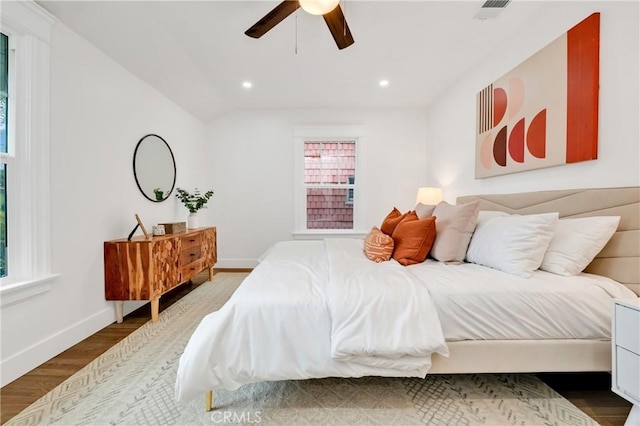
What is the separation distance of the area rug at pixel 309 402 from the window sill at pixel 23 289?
59cm

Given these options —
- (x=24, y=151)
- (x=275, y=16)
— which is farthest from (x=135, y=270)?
(x=275, y=16)

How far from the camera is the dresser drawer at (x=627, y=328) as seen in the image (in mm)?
1167

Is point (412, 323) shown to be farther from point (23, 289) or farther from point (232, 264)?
point (232, 264)

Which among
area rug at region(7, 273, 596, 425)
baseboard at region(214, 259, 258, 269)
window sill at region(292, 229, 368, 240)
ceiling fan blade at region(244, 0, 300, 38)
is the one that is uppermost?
ceiling fan blade at region(244, 0, 300, 38)

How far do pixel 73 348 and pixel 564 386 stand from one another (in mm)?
3296

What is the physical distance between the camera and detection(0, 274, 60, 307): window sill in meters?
1.59

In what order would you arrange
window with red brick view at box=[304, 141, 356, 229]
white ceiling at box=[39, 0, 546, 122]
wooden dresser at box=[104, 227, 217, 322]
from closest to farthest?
white ceiling at box=[39, 0, 546, 122]
wooden dresser at box=[104, 227, 217, 322]
window with red brick view at box=[304, 141, 356, 229]

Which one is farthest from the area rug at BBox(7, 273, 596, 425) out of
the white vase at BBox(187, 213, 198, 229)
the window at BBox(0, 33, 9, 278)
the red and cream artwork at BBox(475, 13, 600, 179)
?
the white vase at BBox(187, 213, 198, 229)

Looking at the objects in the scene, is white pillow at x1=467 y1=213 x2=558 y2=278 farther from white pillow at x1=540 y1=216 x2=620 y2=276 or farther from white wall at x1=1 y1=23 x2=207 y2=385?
white wall at x1=1 y1=23 x2=207 y2=385

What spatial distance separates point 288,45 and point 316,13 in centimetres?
110

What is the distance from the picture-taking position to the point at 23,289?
167 cm

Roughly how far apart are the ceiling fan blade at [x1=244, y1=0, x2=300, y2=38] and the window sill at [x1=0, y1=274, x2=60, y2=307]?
2199mm

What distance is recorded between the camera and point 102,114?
2.37 meters

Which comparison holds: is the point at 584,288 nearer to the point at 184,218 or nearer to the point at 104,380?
the point at 104,380
